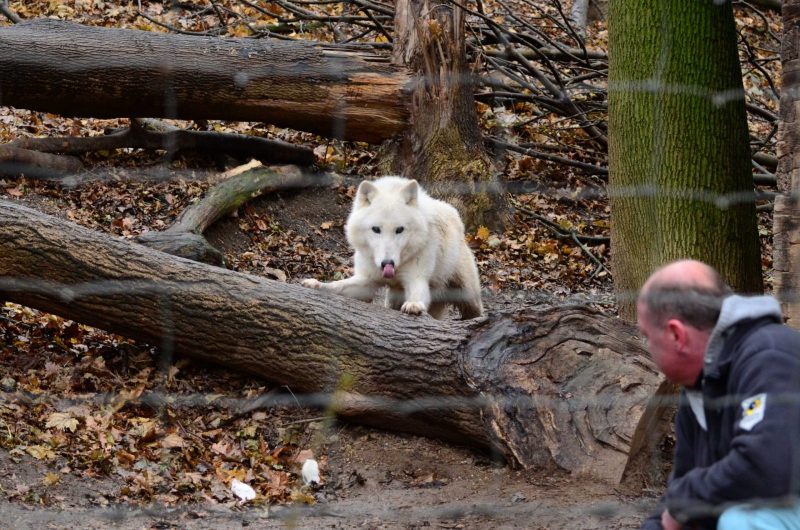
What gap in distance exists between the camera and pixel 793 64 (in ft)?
14.3

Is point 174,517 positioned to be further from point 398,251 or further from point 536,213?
point 536,213

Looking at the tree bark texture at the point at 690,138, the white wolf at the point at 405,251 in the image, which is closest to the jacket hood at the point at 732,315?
the tree bark texture at the point at 690,138

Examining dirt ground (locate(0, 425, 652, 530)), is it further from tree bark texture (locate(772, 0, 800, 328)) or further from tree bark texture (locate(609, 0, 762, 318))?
tree bark texture (locate(609, 0, 762, 318))

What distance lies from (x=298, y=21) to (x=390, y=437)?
228 inches

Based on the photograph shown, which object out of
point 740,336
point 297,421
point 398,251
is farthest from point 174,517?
point 740,336

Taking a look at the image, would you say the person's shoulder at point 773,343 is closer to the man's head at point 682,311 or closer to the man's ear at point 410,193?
the man's head at point 682,311

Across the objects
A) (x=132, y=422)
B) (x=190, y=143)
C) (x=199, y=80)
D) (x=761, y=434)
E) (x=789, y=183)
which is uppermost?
(x=199, y=80)

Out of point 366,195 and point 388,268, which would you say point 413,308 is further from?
point 366,195

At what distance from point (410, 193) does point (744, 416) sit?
4.02 m

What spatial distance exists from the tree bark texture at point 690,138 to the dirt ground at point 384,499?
1579mm

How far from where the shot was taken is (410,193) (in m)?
6.24

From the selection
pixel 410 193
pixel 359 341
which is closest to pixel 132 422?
pixel 359 341

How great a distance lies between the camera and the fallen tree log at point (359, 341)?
15.8 ft

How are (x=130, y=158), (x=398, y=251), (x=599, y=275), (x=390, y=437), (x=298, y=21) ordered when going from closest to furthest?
(x=390, y=437)
(x=398, y=251)
(x=599, y=275)
(x=130, y=158)
(x=298, y=21)
